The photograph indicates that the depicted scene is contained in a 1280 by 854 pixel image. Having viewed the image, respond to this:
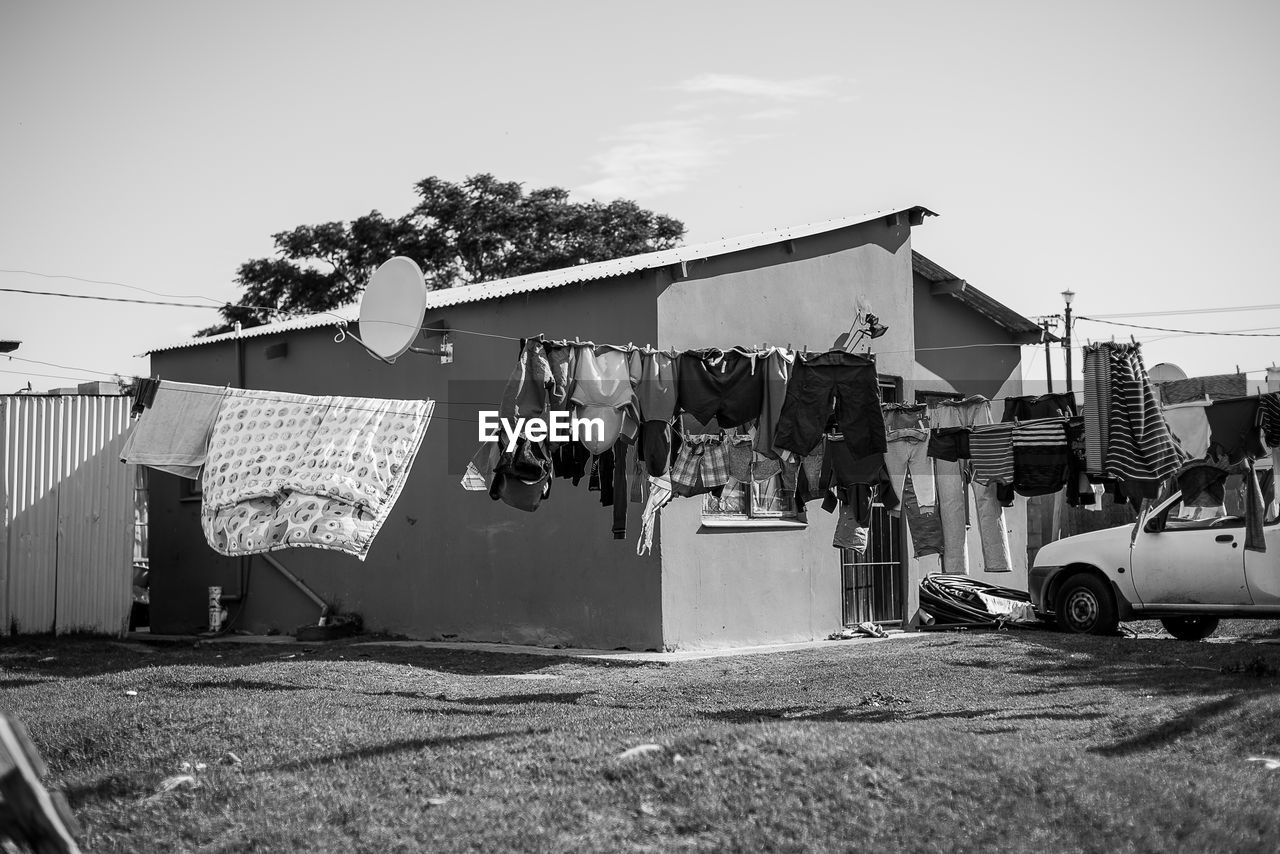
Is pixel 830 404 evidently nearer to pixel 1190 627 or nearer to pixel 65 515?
pixel 1190 627

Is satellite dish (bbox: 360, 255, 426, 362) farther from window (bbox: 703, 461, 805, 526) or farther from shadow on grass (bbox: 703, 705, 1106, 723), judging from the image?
shadow on grass (bbox: 703, 705, 1106, 723)

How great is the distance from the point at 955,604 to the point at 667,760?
33.1 feet

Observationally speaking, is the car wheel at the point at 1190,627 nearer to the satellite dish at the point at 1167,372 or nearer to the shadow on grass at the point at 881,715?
the satellite dish at the point at 1167,372

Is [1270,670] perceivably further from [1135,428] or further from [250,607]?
[250,607]

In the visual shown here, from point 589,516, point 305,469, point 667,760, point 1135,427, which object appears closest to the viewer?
point 667,760

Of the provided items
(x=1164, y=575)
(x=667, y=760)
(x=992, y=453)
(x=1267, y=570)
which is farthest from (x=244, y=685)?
(x=1267, y=570)

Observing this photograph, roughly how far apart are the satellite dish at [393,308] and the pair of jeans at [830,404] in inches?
136

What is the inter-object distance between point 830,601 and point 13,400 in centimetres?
1074

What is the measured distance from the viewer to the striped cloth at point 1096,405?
9.73m

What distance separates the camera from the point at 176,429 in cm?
1232

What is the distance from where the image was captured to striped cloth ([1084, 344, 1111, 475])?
9.73m

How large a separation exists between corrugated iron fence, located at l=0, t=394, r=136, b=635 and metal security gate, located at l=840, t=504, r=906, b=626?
9070 mm

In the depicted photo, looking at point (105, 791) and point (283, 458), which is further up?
point (283, 458)

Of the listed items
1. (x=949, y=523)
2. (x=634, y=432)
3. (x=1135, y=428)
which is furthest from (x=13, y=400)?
(x=1135, y=428)
